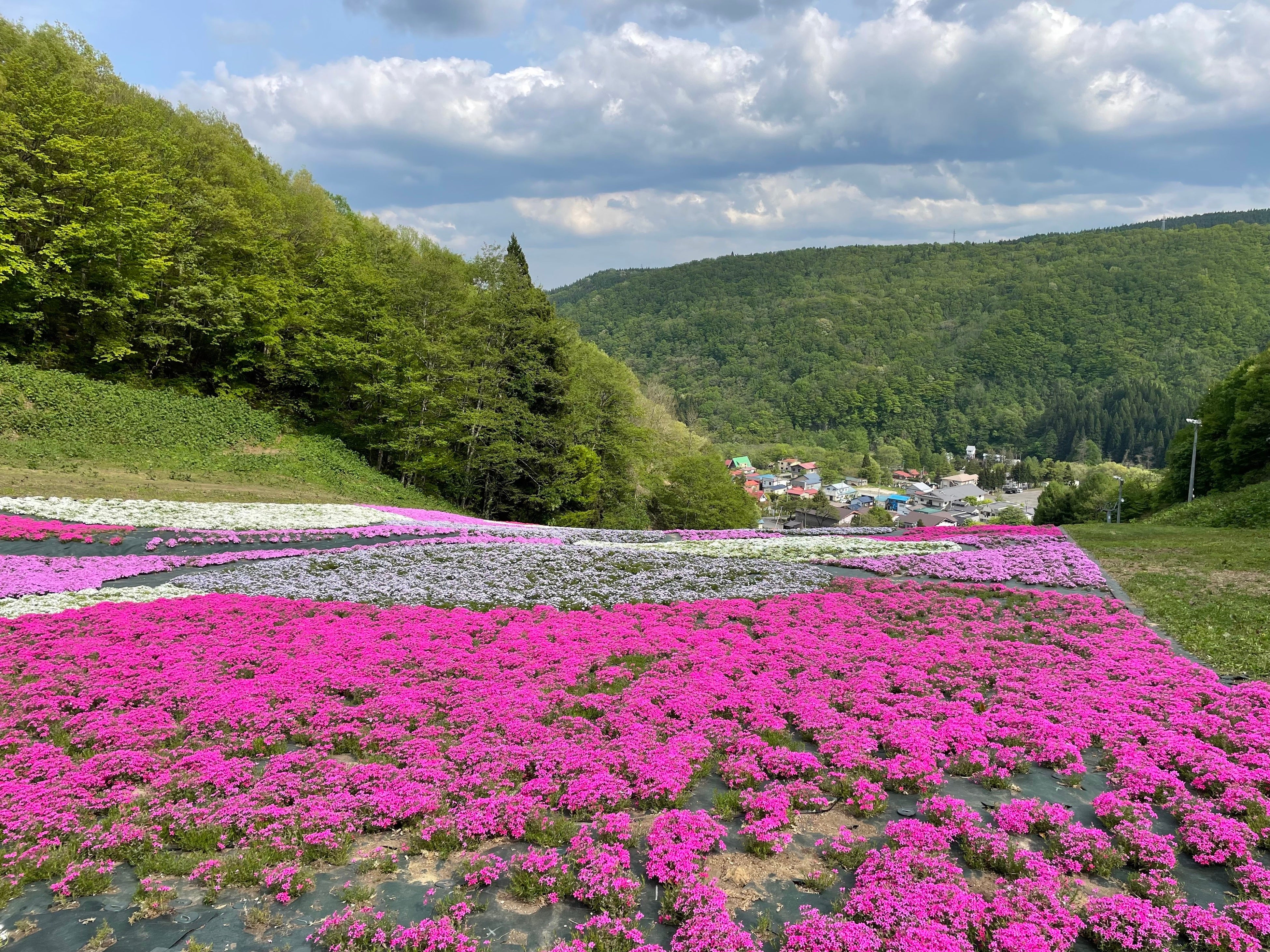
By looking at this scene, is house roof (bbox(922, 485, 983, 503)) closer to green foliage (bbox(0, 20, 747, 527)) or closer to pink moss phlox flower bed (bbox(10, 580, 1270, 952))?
green foliage (bbox(0, 20, 747, 527))

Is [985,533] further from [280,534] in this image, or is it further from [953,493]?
[953,493]

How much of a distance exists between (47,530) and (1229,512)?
44.0 m

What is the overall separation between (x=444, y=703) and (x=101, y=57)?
5531 cm

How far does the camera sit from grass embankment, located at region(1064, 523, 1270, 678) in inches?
469

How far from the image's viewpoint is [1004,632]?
1313 cm

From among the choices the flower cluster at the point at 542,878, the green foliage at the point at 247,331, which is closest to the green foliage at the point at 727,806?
the flower cluster at the point at 542,878

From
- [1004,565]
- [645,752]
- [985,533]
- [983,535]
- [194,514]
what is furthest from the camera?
[985,533]

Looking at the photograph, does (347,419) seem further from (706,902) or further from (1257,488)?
(1257,488)

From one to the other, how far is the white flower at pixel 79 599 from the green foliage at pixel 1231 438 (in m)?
50.4

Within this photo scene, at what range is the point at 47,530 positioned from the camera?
59.2 feet

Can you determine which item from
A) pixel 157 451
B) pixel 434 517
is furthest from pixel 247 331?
pixel 434 517

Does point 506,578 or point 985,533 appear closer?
point 506,578

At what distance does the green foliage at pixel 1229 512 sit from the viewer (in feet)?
87.9

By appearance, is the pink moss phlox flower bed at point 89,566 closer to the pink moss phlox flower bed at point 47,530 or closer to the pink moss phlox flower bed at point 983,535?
the pink moss phlox flower bed at point 47,530
